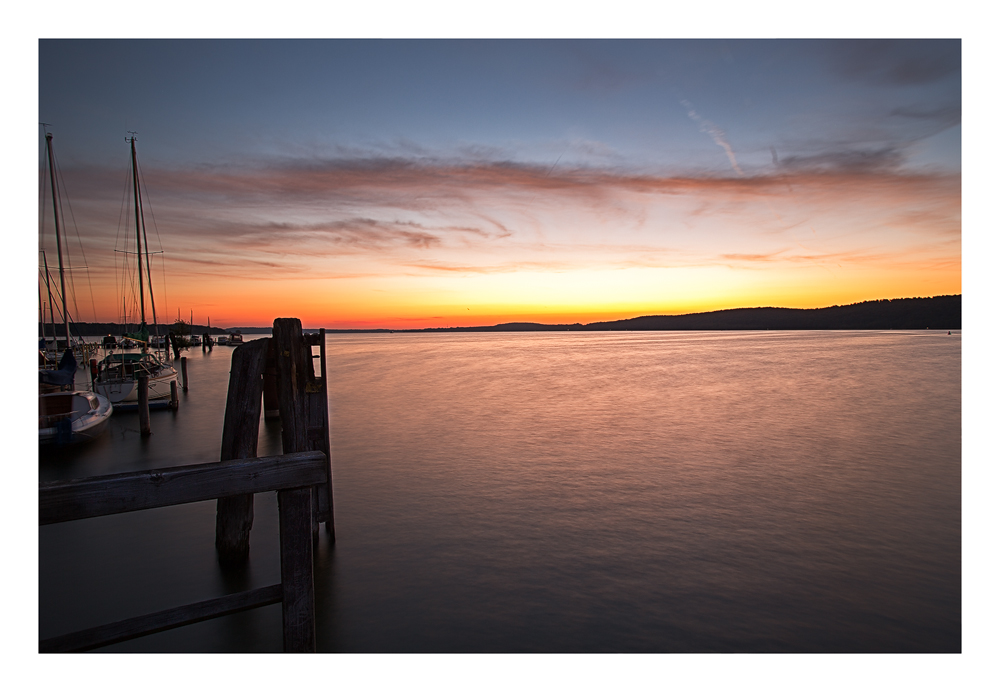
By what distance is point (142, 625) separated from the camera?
318cm

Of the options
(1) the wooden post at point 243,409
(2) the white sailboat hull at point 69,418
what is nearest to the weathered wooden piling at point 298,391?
A: (1) the wooden post at point 243,409

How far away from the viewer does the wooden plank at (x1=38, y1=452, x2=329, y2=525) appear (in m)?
2.79

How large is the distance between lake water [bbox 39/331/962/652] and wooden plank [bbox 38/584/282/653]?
1513 millimetres

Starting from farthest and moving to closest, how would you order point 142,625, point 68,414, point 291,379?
point 68,414 → point 291,379 → point 142,625

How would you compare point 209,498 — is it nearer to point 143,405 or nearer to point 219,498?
point 219,498

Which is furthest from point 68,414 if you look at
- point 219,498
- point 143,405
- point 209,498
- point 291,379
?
point 209,498

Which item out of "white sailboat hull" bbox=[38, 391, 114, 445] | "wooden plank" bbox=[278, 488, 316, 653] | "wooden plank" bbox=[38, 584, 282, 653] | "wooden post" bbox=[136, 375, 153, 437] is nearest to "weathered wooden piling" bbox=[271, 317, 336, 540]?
"wooden plank" bbox=[278, 488, 316, 653]

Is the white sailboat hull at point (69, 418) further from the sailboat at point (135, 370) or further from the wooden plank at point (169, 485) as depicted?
the wooden plank at point (169, 485)

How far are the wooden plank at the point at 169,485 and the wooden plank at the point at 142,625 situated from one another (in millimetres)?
704

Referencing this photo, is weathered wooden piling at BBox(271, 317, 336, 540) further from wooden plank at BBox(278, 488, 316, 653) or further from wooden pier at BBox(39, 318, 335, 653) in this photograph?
wooden plank at BBox(278, 488, 316, 653)

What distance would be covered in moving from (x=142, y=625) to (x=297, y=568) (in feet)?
3.09
